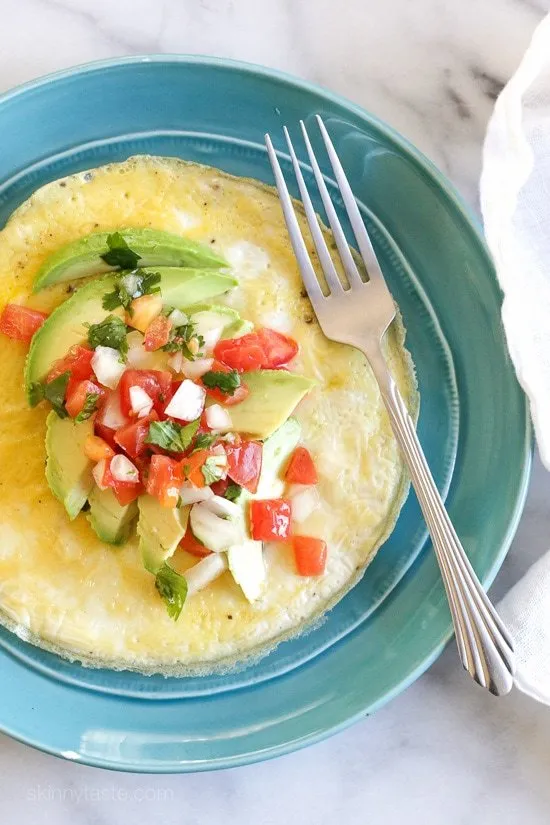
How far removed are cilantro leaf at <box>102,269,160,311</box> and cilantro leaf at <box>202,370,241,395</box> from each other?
32 centimetres

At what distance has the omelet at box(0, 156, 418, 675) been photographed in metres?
2.80

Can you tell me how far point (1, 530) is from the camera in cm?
278

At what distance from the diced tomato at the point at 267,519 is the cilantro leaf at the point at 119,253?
88 centimetres

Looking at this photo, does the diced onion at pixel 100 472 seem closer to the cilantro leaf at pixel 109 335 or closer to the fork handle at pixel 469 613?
the cilantro leaf at pixel 109 335

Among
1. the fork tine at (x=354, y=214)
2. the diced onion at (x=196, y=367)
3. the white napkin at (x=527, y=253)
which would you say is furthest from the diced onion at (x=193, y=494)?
the white napkin at (x=527, y=253)

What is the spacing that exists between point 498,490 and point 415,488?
1.05 feet

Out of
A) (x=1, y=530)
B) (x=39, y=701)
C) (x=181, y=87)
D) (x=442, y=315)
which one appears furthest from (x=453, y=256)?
(x=39, y=701)

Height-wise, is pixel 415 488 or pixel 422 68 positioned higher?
pixel 422 68

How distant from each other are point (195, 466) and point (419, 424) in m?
0.88

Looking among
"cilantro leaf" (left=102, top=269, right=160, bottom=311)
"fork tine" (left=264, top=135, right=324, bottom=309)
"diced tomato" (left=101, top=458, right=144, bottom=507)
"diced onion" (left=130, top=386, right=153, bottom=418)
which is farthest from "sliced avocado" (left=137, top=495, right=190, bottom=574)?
"fork tine" (left=264, top=135, right=324, bottom=309)

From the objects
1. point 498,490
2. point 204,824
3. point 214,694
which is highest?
point 498,490

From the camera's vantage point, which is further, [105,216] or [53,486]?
[105,216]

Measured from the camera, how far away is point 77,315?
269 cm

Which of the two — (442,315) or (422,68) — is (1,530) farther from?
(422,68)
